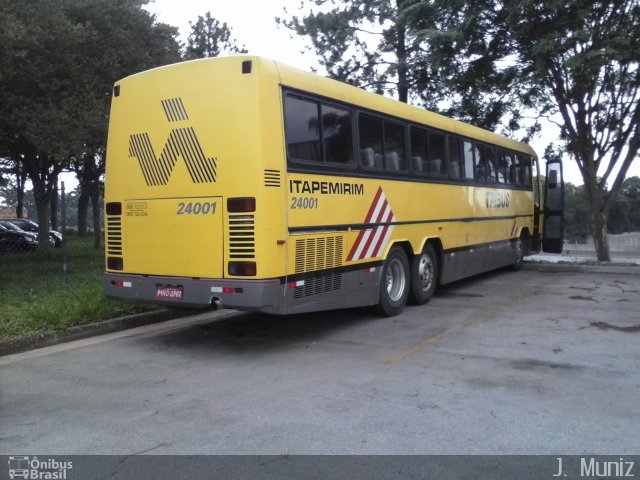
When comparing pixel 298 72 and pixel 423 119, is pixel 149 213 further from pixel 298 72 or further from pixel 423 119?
pixel 423 119

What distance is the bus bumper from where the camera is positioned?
6113 mm

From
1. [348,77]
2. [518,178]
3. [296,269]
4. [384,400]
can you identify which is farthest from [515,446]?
[348,77]

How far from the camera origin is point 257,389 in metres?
5.22

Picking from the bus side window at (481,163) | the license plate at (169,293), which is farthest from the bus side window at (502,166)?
the license plate at (169,293)

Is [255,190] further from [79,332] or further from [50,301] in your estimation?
[50,301]

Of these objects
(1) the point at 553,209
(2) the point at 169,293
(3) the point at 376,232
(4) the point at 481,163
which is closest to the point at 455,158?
(4) the point at 481,163

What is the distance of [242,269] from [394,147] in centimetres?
343


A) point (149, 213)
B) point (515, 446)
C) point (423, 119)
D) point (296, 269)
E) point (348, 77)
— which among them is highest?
point (348, 77)

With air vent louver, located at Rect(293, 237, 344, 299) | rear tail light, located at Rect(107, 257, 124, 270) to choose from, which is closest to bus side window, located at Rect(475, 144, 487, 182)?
air vent louver, located at Rect(293, 237, 344, 299)

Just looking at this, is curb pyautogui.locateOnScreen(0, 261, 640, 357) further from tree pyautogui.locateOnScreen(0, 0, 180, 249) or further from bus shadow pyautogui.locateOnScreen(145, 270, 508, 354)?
tree pyautogui.locateOnScreen(0, 0, 180, 249)

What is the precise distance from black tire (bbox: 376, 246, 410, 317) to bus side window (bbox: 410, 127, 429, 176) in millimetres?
1381

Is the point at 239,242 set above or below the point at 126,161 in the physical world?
below

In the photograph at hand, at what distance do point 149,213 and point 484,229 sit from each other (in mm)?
7285

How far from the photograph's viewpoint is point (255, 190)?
6074 millimetres
